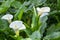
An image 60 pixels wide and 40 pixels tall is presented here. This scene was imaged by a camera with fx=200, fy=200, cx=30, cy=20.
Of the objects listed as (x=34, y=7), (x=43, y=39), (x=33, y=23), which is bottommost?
(x=43, y=39)

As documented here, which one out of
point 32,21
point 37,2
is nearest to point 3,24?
point 32,21

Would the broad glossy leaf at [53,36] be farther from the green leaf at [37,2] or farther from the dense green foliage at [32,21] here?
the green leaf at [37,2]

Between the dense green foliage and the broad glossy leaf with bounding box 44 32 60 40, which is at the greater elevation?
the dense green foliage

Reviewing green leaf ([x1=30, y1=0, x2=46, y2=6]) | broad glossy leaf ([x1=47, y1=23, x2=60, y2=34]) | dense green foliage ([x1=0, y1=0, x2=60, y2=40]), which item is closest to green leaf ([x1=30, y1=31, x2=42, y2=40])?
dense green foliage ([x1=0, y1=0, x2=60, y2=40])

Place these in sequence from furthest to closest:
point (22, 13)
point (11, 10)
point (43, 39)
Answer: point (11, 10)
point (22, 13)
point (43, 39)

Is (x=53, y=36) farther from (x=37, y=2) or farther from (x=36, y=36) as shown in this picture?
(x=37, y=2)

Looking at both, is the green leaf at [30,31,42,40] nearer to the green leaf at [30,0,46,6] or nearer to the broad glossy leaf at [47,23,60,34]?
the broad glossy leaf at [47,23,60,34]

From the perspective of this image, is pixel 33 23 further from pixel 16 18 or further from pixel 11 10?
pixel 11 10

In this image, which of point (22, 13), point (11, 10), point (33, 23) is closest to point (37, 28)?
point (33, 23)
